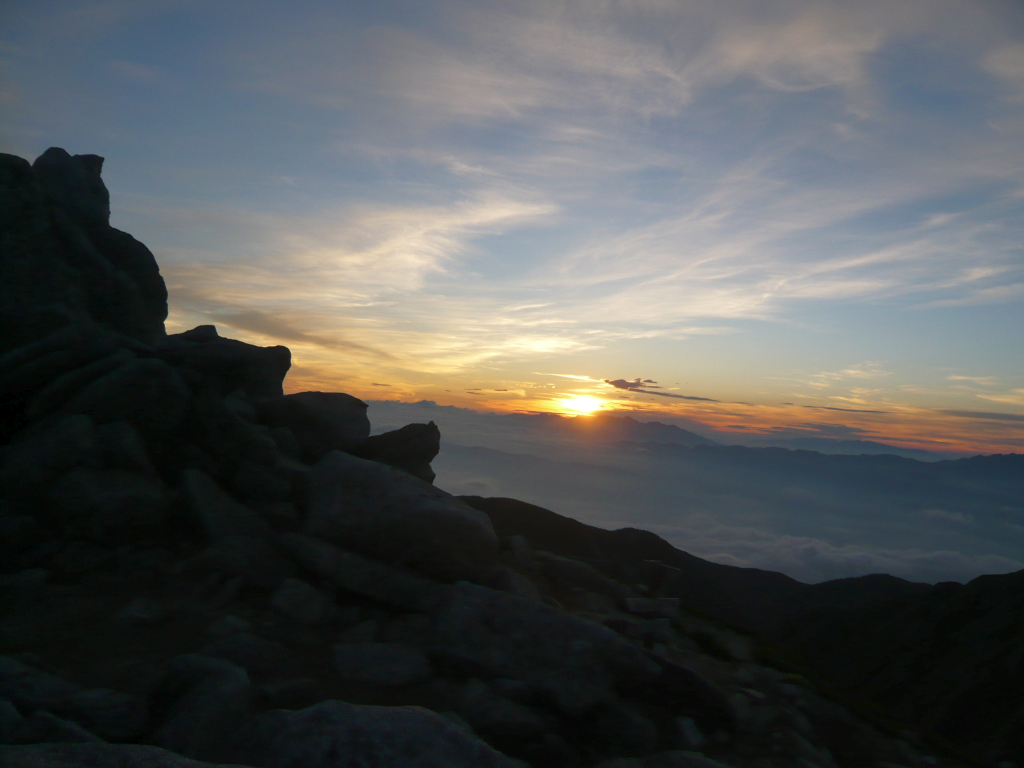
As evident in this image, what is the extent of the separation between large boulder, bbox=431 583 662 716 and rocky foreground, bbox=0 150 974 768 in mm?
68

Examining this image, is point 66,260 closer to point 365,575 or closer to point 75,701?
point 365,575

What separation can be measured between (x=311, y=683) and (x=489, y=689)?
474 cm

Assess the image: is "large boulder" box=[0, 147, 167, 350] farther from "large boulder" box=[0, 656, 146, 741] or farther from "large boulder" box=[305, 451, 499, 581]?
"large boulder" box=[0, 656, 146, 741]

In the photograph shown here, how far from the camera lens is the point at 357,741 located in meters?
10.7

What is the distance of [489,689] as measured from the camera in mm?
15039

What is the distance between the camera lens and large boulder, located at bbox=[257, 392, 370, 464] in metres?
26.1

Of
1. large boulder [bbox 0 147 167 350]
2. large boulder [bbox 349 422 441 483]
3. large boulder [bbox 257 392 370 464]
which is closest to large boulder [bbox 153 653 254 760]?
large boulder [bbox 257 392 370 464]

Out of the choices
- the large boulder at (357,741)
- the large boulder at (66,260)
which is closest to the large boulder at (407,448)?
the large boulder at (66,260)

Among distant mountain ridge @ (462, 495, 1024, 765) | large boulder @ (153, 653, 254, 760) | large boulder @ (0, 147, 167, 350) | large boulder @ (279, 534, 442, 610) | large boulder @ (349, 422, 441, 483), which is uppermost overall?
large boulder @ (0, 147, 167, 350)

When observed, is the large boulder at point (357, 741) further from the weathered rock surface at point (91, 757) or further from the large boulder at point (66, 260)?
the large boulder at point (66, 260)

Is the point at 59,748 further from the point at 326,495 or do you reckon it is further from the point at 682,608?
the point at 682,608

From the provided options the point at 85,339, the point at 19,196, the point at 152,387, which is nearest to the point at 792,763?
the point at 152,387

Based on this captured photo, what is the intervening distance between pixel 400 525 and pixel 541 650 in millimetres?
6756

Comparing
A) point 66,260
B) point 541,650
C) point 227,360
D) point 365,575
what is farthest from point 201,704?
point 66,260
